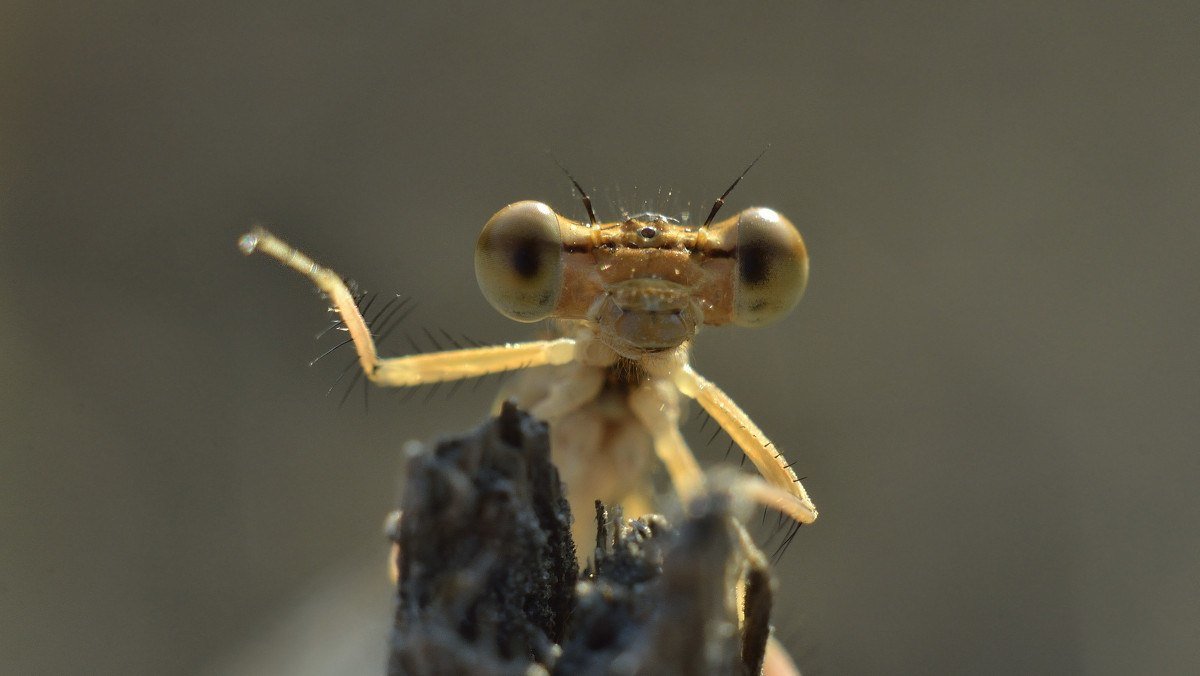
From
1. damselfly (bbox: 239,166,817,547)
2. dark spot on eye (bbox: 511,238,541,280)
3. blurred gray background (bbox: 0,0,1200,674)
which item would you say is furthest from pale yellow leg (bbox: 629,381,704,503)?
blurred gray background (bbox: 0,0,1200,674)

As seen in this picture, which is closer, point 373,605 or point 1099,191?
point 373,605

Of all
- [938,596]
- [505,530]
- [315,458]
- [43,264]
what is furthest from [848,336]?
[505,530]

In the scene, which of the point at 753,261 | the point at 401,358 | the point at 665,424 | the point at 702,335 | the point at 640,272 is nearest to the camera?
the point at 640,272

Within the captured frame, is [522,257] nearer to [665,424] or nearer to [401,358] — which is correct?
[401,358]

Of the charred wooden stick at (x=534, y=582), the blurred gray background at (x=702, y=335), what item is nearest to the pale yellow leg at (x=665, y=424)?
the charred wooden stick at (x=534, y=582)

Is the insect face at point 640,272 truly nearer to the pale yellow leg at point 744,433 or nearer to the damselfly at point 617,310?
the damselfly at point 617,310

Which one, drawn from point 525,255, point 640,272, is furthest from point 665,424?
point 525,255

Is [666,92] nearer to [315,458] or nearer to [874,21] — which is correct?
[874,21]
